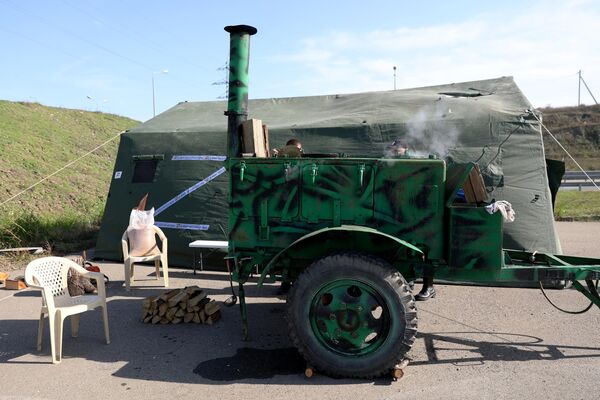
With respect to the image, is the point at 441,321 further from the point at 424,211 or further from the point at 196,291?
the point at 196,291

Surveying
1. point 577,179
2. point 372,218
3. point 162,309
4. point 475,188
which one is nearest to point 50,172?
point 162,309

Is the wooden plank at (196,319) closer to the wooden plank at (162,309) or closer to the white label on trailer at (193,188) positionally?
the wooden plank at (162,309)

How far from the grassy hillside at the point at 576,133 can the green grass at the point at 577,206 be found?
16646 millimetres

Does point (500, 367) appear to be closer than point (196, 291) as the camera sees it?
Yes

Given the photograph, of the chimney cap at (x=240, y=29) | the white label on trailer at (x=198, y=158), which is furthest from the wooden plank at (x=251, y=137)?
the white label on trailer at (x=198, y=158)

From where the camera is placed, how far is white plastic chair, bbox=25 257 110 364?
424 cm

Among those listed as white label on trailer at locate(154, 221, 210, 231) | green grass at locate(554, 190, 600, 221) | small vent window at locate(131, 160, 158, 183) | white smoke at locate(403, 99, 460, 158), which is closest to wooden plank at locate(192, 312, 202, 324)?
white label on trailer at locate(154, 221, 210, 231)

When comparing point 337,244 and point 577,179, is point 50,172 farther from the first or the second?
point 577,179

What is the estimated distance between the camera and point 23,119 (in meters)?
20.5

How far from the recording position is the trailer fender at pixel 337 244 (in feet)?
12.8

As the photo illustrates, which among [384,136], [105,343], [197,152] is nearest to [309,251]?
[105,343]

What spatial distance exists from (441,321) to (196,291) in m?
2.77

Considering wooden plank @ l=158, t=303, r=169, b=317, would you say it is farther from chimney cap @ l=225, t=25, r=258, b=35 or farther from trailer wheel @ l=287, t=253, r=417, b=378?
chimney cap @ l=225, t=25, r=258, b=35

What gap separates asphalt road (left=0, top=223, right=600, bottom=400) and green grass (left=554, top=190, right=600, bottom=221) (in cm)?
727
